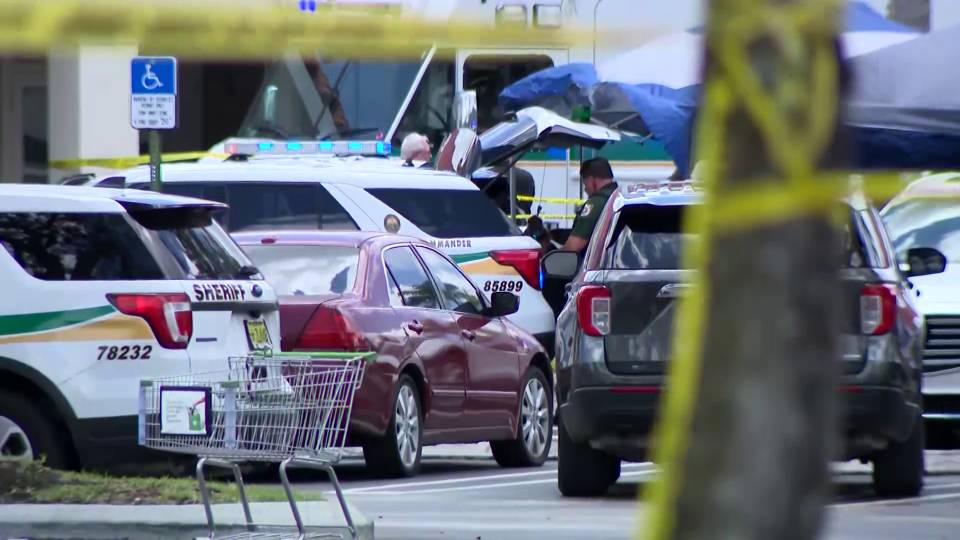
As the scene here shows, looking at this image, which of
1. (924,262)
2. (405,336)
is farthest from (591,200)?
(405,336)

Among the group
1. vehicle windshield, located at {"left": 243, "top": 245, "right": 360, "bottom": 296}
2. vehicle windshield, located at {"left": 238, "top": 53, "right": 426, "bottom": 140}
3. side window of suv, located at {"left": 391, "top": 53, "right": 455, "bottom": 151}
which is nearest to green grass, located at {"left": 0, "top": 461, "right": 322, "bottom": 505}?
vehicle windshield, located at {"left": 243, "top": 245, "right": 360, "bottom": 296}

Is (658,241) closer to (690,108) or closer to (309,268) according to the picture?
(690,108)

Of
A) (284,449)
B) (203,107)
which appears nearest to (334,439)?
(284,449)

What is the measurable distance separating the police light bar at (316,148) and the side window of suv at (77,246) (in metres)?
8.70

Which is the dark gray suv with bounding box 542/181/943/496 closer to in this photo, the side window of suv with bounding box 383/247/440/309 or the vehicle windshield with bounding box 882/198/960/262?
the side window of suv with bounding box 383/247/440/309

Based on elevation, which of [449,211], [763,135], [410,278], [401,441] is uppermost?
[763,135]

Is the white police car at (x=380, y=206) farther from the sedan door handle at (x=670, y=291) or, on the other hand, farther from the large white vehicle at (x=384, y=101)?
the sedan door handle at (x=670, y=291)

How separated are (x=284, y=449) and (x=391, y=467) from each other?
13.4 feet

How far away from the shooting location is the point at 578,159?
21328 millimetres

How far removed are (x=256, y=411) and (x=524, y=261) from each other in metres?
8.55

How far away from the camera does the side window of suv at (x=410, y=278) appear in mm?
11664

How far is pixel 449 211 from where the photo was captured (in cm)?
1565

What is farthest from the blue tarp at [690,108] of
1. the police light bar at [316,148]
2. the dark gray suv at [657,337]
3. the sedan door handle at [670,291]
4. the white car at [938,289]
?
the police light bar at [316,148]

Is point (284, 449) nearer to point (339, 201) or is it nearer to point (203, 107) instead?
point (339, 201)
